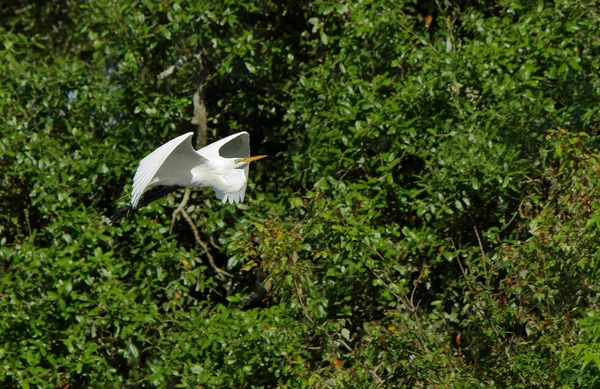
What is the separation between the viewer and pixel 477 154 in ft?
19.1

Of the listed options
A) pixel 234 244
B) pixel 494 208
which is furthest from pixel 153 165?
pixel 494 208

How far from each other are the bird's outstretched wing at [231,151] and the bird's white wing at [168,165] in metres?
0.22

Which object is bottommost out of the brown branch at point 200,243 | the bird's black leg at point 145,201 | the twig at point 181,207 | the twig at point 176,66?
the brown branch at point 200,243

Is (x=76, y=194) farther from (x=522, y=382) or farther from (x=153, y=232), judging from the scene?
(x=522, y=382)

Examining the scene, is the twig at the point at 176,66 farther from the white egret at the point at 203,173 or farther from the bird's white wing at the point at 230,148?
the white egret at the point at 203,173

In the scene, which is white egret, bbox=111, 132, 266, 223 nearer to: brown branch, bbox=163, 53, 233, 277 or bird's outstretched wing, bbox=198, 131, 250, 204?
bird's outstretched wing, bbox=198, 131, 250, 204

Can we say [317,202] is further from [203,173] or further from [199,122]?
[199,122]

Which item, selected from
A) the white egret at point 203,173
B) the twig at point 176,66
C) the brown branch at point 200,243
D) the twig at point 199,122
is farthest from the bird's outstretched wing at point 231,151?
the twig at point 176,66

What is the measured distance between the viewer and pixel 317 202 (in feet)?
18.0

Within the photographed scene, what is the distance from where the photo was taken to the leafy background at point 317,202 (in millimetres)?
5414

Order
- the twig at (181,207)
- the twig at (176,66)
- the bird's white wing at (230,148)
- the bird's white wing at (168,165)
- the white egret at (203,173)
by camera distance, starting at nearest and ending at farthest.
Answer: the bird's white wing at (168,165)
the white egret at (203,173)
the bird's white wing at (230,148)
the twig at (181,207)
the twig at (176,66)

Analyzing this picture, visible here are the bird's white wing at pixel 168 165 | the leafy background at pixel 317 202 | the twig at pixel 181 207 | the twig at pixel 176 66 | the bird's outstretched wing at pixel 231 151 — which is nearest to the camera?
the bird's white wing at pixel 168 165

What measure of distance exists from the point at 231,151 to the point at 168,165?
2.40 feet

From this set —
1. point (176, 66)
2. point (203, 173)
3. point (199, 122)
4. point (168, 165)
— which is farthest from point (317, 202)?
point (176, 66)
